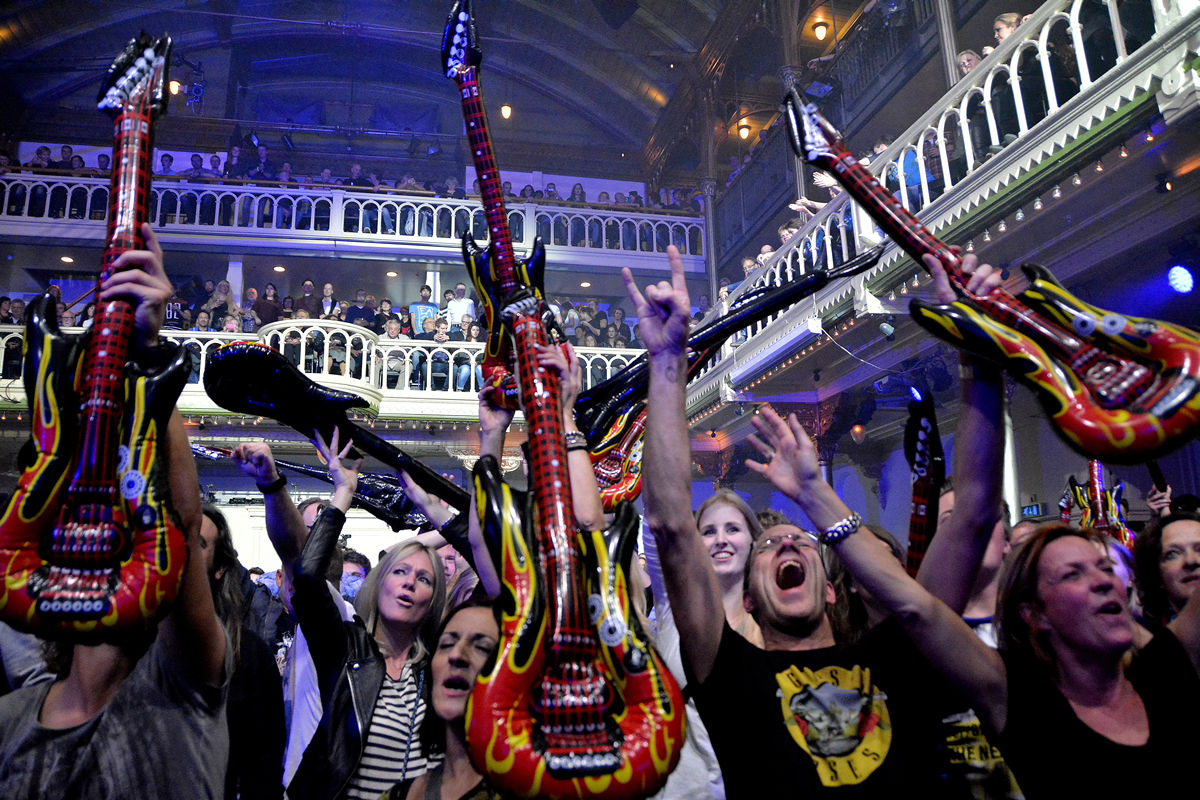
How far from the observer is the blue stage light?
563 cm

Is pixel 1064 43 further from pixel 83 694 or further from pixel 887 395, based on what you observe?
pixel 83 694

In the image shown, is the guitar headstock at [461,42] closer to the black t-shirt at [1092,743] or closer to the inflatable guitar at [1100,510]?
the black t-shirt at [1092,743]

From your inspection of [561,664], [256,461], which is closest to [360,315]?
[256,461]

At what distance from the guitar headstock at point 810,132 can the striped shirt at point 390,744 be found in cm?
148

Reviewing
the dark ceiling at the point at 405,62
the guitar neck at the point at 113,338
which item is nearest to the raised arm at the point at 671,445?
the guitar neck at the point at 113,338

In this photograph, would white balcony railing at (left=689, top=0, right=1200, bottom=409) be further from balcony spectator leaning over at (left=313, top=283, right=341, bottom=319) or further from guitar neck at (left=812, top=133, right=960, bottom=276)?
balcony spectator leaning over at (left=313, top=283, right=341, bottom=319)

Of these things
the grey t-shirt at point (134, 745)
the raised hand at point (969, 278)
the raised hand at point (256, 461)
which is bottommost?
the grey t-shirt at point (134, 745)

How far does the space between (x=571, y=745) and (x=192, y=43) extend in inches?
734

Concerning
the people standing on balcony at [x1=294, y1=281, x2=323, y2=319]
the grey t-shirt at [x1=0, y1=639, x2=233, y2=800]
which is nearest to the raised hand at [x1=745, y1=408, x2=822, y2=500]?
the grey t-shirt at [x1=0, y1=639, x2=233, y2=800]

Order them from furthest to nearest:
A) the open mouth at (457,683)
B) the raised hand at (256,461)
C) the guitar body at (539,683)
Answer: the raised hand at (256,461), the open mouth at (457,683), the guitar body at (539,683)

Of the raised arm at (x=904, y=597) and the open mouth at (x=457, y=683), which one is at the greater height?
the raised arm at (x=904, y=597)

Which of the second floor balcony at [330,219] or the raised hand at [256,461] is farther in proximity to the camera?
the second floor balcony at [330,219]

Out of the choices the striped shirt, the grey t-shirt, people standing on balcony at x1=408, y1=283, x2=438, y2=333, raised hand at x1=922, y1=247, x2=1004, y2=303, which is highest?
people standing on balcony at x1=408, y1=283, x2=438, y2=333

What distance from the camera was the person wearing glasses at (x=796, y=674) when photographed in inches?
51.3
